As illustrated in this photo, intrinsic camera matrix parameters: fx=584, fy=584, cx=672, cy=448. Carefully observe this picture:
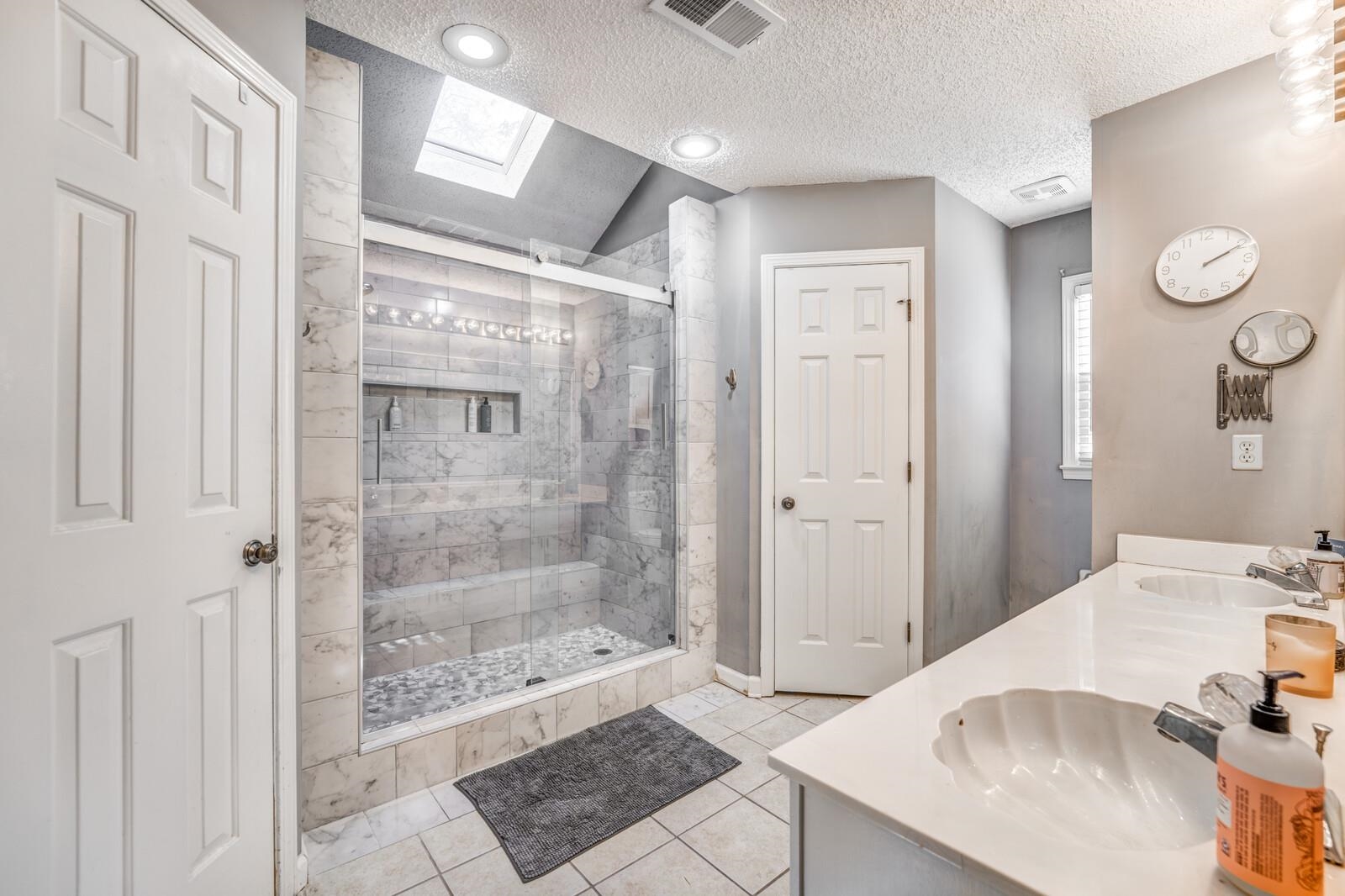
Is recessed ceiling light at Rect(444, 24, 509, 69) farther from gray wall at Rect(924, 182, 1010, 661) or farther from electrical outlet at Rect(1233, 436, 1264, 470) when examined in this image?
electrical outlet at Rect(1233, 436, 1264, 470)

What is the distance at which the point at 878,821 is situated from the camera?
0.65 metres

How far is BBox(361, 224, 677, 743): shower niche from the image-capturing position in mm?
2719

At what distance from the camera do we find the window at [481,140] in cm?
311

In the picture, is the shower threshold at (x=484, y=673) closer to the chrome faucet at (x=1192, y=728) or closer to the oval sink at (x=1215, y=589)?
the oval sink at (x=1215, y=589)

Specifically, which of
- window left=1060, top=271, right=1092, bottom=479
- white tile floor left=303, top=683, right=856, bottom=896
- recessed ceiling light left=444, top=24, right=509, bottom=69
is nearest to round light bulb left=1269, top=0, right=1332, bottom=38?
window left=1060, top=271, right=1092, bottom=479

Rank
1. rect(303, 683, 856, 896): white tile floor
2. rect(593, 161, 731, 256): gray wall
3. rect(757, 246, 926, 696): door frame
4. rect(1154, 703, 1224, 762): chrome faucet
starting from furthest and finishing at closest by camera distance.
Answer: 1. rect(593, 161, 731, 256): gray wall
2. rect(757, 246, 926, 696): door frame
3. rect(303, 683, 856, 896): white tile floor
4. rect(1154, 703, 1224, 762): chrome faucet

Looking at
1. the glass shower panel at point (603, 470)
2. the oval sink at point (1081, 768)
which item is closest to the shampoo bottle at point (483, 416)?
the glass shower panel at point (603, 470)

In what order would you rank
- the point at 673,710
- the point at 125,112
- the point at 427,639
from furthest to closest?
the point at 427,639, the point at 673,710, the point at 125,112

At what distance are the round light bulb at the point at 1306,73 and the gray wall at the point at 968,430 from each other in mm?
1227

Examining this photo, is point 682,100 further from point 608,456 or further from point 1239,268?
point 1239,268

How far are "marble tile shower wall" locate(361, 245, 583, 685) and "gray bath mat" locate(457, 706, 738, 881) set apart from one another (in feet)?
2.00

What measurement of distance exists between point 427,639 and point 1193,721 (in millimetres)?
3184

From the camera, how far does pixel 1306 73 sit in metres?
1.50

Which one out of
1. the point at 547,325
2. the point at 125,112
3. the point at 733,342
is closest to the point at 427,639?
the point at 547,325
